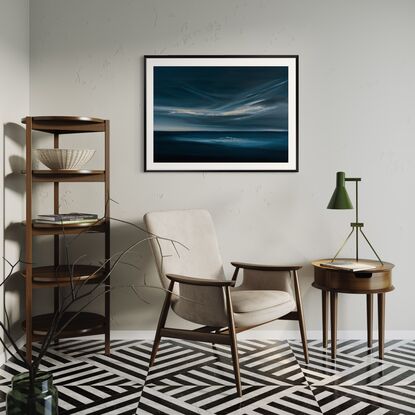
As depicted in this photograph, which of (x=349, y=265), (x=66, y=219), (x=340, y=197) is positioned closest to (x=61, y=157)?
(x=66, y=219)

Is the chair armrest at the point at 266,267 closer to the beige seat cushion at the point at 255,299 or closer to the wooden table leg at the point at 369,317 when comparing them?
the beige seat cushion at the point at 255,299

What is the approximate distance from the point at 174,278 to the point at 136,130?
1171mm

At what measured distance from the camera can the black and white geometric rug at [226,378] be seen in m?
2.67

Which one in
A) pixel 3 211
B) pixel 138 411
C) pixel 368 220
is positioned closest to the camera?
pixel 138 411

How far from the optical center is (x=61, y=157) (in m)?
3.32

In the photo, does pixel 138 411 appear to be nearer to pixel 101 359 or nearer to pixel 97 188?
pixel 101 359

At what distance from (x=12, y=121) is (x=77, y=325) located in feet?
4.23

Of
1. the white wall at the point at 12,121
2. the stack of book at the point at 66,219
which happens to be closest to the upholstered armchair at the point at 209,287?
the stack of book at the point at 66,219

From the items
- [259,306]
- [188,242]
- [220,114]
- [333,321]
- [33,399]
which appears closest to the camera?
[33,399]

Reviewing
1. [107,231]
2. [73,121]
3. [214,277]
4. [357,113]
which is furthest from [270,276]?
[73,121]

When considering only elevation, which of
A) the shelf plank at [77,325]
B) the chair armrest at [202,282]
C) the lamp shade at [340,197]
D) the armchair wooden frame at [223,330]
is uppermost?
the lamp shade at [340,197]

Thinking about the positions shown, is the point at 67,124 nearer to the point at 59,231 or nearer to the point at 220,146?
the point at 59,231

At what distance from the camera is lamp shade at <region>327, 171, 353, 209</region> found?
135 inches

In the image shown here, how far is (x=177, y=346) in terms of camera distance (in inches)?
Answer: 143
